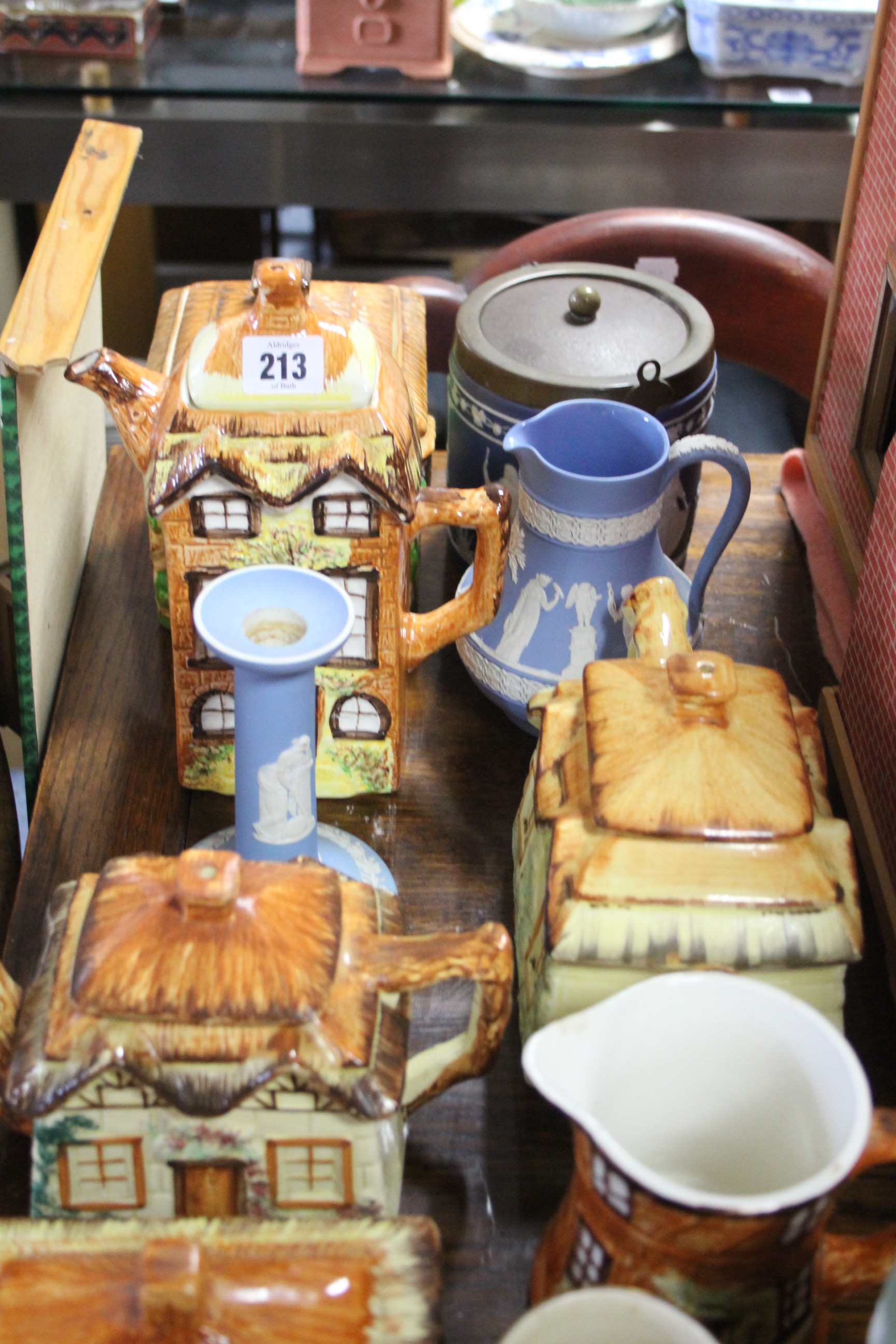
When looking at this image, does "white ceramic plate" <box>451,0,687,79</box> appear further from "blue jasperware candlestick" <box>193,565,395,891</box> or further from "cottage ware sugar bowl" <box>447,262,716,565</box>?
"blue jasperware candlestick" <box>193,565,395,891</box>

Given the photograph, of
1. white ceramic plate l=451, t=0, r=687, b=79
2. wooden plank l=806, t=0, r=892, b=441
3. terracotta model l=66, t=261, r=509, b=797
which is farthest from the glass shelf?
terracotta model l=66, t=261, r=509, b=797

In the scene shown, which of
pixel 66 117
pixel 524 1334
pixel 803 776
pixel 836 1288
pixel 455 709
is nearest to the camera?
Result: pixel 524 1334

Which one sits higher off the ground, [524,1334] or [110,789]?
[524,1334]

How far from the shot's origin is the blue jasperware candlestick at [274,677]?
73 centimetres

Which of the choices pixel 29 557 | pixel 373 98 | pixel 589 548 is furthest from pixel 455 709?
pixel 373 98

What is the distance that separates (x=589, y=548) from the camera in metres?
0.94

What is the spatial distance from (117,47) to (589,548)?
1.37 meters

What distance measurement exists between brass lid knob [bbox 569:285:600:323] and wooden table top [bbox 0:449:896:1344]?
0.25 m

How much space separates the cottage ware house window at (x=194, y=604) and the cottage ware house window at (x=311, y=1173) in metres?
0.33

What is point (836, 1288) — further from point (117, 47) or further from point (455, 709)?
point (117, 47)

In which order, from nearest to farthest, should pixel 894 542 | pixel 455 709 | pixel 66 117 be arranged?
pixel 894 542 → pixel 455 709 → pixel 66 117

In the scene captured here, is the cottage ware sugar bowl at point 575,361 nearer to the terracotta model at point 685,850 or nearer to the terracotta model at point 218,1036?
the terracotta model at point 685,850

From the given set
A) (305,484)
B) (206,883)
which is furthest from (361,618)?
(206,883)

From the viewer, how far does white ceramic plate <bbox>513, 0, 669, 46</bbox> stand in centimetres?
191
